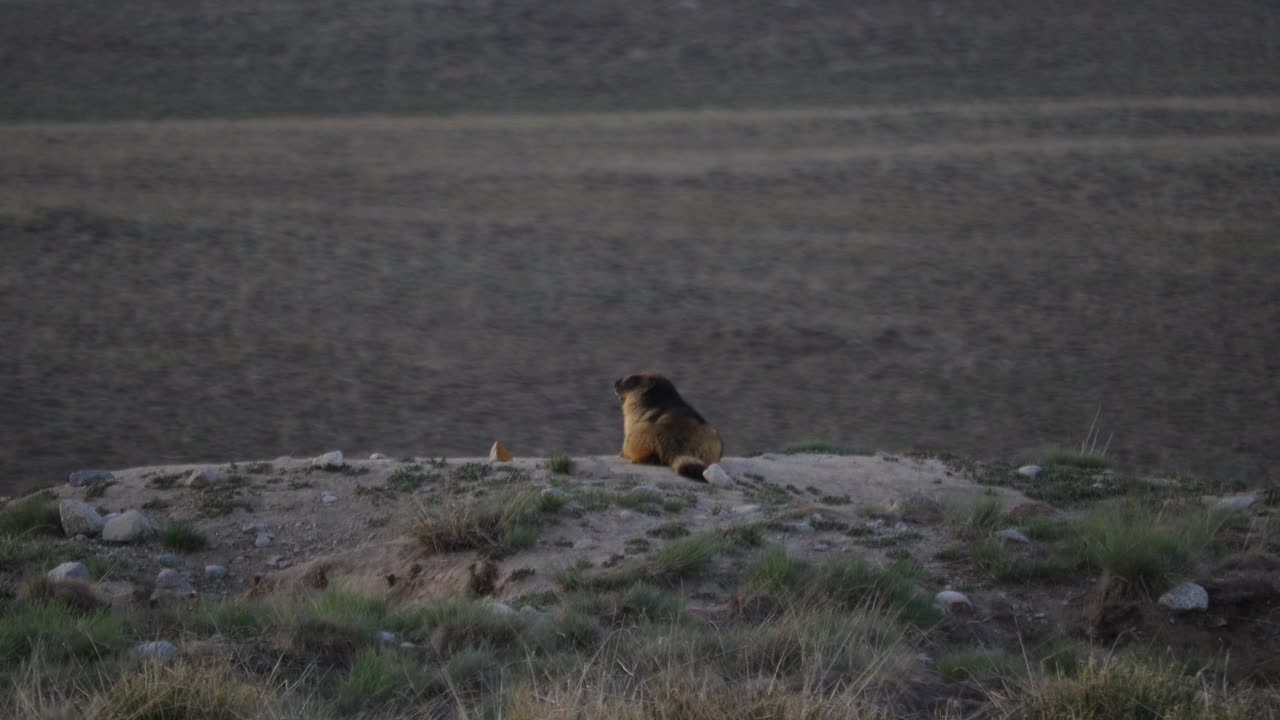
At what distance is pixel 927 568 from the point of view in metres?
6.57

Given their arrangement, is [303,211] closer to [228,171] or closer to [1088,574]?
[228,171]

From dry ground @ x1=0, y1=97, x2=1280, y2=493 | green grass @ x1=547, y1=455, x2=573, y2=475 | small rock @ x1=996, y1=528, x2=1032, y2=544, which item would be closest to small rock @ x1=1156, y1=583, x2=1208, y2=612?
small rock @ x1=996, y1=528, x2=1032, y2=544

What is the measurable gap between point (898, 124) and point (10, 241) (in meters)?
14.3

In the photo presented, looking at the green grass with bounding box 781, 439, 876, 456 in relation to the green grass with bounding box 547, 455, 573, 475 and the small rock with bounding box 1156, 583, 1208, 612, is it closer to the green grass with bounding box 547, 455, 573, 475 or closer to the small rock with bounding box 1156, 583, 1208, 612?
the green grass with bounding box 547, 455, 573, 475

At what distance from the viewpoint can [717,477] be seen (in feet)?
27.0

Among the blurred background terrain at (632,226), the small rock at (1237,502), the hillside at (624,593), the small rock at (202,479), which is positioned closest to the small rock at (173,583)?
the hillside at (624,593)

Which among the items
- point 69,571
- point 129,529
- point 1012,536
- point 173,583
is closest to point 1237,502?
point 1012,536

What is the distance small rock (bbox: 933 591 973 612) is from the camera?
594 centimetres

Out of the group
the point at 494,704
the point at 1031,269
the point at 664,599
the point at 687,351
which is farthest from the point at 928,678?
the point at 1031,269

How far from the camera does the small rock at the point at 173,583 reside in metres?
6.29

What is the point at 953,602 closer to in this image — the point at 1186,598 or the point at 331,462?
the point at 1186,598

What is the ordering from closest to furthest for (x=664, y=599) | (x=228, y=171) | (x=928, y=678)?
1. (x=928, y=678)
2. (x=664, y=599)
3. (x=228, y=171)

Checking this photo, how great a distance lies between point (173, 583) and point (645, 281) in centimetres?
1024

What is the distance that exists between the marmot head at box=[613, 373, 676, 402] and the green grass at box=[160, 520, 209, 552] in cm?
338
